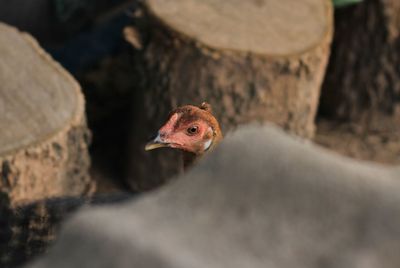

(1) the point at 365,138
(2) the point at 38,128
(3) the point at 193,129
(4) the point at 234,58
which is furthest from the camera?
(1) the point at 365,138

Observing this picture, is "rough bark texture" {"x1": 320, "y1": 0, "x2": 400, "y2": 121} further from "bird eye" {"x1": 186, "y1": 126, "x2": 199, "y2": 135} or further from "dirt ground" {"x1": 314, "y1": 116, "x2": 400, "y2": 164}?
"bird eye" {"x1": 186, "y1": 126, "x2": 199, "y2": 135}

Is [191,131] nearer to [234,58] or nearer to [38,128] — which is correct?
[38,128]

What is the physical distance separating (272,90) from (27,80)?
1.10m

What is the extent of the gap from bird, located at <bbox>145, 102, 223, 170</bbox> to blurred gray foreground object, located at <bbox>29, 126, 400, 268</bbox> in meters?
1.57

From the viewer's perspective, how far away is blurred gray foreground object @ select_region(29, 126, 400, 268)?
990 mm

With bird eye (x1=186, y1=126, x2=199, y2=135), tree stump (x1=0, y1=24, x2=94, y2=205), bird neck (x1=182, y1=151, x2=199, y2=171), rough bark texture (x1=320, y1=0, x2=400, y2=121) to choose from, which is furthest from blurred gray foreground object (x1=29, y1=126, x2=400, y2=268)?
A: rough bark texture (x1=320, y1=0, x2=400, y2=121)

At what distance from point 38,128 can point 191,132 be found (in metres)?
0.79

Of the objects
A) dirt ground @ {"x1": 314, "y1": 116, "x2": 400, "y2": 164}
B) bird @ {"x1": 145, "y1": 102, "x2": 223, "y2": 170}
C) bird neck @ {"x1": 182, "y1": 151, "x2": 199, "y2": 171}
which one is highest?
bird @ {"x1": 145, "y1": 102, "x2": 223, "y2": 170}

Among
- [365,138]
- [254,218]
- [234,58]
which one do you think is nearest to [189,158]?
[234,58]

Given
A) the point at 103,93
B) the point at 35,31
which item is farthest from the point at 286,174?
the point at 35,31

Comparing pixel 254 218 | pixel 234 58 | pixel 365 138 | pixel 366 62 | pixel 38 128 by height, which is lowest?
pixel 365 138

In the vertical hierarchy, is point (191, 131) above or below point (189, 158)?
above

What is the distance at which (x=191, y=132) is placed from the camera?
2701 mm

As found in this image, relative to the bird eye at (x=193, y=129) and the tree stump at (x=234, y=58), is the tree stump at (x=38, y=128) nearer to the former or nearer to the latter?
the tree stump at (x=234, y=58)
